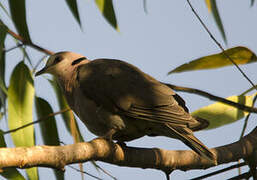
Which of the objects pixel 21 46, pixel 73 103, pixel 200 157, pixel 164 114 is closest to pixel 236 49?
pixel 164 114

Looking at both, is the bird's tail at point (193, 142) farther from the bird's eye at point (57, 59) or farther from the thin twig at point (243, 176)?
the bird's eye at point (57, 59)

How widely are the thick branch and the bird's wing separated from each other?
0.29 meters

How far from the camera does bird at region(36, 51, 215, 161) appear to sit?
271cm

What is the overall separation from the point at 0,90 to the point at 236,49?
1384 millimetres

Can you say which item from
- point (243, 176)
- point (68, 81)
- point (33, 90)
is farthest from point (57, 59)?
point (243, 176)

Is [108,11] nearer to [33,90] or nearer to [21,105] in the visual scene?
[33,90]

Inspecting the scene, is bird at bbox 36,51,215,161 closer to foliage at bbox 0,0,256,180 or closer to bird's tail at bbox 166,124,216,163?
bird's tail at bbox 166,124,216,163

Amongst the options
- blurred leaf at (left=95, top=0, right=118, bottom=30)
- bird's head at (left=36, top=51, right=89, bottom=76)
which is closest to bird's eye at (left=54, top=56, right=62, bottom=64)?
bird's head at (left=36, top=51, right=89, bottom=76)

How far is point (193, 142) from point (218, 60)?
0.75 m

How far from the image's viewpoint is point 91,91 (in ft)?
9.44

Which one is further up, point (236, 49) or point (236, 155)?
point (236, 49)

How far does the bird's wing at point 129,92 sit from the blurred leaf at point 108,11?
0.27 meters

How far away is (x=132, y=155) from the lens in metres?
2.40

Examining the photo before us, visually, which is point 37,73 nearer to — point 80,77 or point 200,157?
point 80,77
